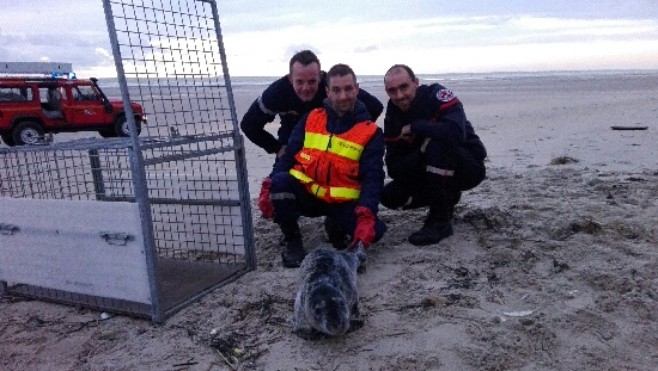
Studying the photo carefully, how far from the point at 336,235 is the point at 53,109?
11.9 meters

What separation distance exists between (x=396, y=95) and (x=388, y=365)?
2273 mm

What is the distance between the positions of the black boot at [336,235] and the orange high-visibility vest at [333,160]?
0.41 metres

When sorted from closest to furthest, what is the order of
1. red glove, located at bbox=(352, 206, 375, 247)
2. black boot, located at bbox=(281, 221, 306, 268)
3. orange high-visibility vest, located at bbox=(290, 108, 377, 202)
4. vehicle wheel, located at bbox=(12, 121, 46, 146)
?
1. red glove, located at bbox=(352, 206, 375, 247)
2. orange high-visibility vest, located at bbox=(290, 108, 377, 202)
3. black boot, located at bbox=(281, 221, 306, 268)
4. vehicle wheel, located at bbox=(12, 121, 46, 146)

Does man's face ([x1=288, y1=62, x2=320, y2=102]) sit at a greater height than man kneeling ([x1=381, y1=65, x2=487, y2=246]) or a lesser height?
greater

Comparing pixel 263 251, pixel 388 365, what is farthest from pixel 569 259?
pixel 263 251

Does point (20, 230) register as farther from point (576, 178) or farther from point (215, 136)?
point (576, 178)

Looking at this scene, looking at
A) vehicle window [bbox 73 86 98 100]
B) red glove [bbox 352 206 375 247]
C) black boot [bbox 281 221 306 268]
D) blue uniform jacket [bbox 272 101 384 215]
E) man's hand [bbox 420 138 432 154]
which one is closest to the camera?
red glove [bbox 352 206 375 247]

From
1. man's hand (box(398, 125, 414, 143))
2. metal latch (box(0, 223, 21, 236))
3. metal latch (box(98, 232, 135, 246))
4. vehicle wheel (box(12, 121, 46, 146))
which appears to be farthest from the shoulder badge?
vehicle wheel (box(12, 121, 46, 146))

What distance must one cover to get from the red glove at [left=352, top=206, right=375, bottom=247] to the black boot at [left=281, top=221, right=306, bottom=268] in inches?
23.5

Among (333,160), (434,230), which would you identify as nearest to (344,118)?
(333,160)

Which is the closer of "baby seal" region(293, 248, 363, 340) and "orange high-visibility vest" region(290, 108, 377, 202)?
"baby seal" region(293, 248, 363, 340)

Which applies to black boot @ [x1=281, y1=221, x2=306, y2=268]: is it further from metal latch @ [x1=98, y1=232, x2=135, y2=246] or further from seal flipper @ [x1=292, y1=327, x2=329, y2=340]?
metal latch @ [x1=98, y1=232, x2=135, y2=246]

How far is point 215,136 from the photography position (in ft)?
11.9

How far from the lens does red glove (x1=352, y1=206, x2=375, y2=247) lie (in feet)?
11.8
